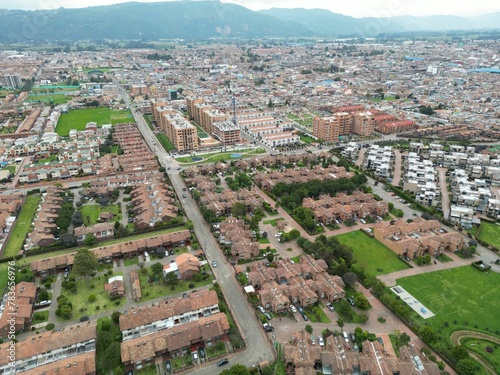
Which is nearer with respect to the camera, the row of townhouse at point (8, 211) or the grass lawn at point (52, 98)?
the row of townhouse at point (8, 211)

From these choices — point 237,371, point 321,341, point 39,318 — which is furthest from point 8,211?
point 321,341

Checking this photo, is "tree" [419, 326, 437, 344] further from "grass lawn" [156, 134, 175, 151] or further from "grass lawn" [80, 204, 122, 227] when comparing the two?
"grass lawn" [156, 134, 175, 151]

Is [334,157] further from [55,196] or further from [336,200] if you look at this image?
[55,196]

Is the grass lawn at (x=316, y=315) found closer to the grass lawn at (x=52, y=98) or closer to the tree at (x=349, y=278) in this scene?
the tree at (x=349, y=278)

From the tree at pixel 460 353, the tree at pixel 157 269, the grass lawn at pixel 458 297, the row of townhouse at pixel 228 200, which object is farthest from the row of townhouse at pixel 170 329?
the grass lawn at pixel 458 297

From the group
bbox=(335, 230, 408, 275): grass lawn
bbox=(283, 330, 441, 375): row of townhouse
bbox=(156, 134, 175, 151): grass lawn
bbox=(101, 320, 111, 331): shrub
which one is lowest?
bbox=(156, 134, 175, 151): grass lawn

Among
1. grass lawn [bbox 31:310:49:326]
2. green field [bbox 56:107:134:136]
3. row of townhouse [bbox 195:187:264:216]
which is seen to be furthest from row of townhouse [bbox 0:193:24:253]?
green field [bbox 56:107:134:136]
